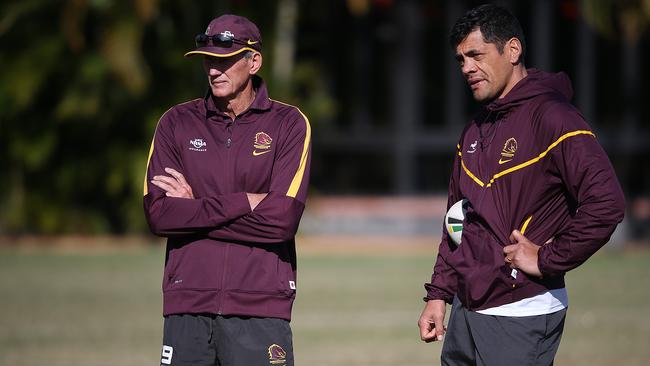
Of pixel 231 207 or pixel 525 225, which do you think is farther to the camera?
pixel 231 207

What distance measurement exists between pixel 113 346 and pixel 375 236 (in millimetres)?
12764

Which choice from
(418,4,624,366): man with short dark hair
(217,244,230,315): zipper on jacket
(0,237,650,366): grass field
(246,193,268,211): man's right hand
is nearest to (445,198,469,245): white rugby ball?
(418,4,624,366): man with short dark hair

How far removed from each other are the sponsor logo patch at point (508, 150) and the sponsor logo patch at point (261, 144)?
1.20 metres

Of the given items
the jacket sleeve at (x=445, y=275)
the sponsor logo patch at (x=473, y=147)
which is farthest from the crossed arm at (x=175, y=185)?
the sponsor logo patch at (x=473, y=147)

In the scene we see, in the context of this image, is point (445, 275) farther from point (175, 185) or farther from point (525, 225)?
point (175, 185)

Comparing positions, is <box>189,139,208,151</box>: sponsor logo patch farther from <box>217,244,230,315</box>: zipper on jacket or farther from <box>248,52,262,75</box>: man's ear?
<box>217,244,230,315</box>: zipper on jacket

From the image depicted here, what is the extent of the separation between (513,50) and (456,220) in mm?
820

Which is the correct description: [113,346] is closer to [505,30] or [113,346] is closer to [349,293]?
[349,293]

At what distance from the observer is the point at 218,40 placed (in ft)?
18.8

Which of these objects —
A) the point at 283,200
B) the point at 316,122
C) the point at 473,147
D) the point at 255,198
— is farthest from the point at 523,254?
the point at 316,122

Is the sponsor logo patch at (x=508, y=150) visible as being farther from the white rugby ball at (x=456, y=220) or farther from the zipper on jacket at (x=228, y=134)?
the zipper on jacket at (x=228, y=134)

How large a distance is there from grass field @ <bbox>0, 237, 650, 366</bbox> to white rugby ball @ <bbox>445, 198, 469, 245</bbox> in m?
5.23

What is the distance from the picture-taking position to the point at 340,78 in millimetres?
26000

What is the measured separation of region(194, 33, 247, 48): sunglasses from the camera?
5.73 meters
